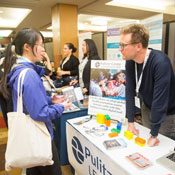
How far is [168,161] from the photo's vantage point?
3.11 ft

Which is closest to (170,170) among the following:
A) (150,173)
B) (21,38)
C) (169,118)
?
(150,173)

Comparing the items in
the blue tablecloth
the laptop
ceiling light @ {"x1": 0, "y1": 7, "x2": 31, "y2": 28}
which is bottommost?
the blue tablecloth

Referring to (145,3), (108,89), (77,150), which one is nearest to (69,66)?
(108,89)

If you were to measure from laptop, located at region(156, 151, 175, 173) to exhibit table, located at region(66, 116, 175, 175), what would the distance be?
0.02 metres

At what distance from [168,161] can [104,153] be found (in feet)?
1.25

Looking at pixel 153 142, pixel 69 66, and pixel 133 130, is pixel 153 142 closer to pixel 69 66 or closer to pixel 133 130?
pixel 133 130

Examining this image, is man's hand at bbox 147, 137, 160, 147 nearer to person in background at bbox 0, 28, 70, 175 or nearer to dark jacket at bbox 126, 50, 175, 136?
dark jacket at bbox 126, 50, 175, 136

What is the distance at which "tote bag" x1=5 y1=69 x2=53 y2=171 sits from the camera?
97 centimetres

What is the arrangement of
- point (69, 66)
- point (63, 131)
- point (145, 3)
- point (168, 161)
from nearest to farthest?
point (168, 161)
point (63, 131)
point (69, 66)
point (145, 3)

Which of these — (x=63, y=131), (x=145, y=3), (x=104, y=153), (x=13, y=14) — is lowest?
(x=63, y=131)

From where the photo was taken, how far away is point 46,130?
1.04 meters

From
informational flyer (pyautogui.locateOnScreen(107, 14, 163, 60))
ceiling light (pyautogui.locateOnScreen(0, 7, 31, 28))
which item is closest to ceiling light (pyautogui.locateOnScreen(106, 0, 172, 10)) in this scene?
informational flyer (pyautogui.locateOnScreen(107, 14, 163, 60))

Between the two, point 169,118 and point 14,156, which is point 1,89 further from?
point 169,118

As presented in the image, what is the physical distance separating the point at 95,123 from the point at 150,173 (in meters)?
0.73
